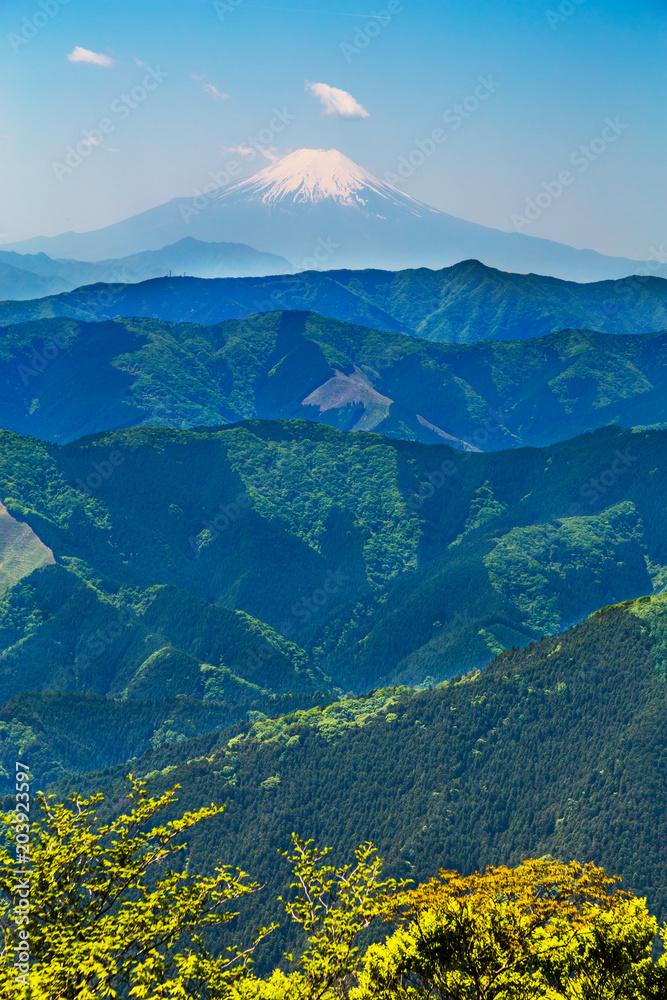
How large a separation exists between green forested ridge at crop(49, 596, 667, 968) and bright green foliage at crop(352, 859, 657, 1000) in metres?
105

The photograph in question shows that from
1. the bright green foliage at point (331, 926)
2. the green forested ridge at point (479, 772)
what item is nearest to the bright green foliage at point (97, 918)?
the bright green foliage at point (331, 926)

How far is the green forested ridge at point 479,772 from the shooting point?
147250 millimetres

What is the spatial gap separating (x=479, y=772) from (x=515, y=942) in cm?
13486

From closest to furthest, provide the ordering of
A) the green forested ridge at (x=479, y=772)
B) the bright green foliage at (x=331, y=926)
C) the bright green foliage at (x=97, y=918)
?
the bright green foliage at (x=97, y=918) → the bright green foliage at (x=331, y=926) → the green forested ridge at (x=479, y=772)

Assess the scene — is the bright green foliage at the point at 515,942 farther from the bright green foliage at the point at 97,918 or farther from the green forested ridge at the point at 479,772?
the green forested ridge at the point at 479,772

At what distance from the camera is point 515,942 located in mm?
38406

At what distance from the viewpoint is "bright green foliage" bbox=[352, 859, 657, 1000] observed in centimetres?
3900

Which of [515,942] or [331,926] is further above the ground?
[331,926]

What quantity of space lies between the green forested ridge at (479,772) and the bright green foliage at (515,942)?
344ft

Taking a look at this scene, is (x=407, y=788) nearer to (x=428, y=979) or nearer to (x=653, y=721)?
(x=653, y=721)
